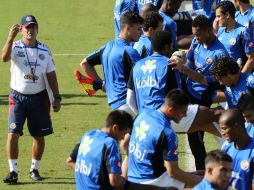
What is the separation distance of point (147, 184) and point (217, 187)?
165 centimetres

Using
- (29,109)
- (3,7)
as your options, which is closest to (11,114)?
(29,109)

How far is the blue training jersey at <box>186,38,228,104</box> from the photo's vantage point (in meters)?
14.1

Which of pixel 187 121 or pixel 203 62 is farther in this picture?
pixel 203 62

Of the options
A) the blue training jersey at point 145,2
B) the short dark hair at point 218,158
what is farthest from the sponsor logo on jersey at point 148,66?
the blue training jersey at point 145,2

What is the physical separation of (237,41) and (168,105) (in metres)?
4.23

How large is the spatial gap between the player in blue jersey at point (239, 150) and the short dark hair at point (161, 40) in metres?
2.48

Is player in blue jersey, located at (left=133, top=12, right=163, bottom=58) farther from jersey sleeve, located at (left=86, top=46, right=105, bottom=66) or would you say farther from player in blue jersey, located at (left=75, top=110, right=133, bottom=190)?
player in blue jersey, located at (left=75, top=110, right=133, bottom=190)

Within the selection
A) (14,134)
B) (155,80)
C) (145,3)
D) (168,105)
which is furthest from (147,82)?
(145,3)

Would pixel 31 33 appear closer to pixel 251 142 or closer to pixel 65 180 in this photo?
pixel 65 180

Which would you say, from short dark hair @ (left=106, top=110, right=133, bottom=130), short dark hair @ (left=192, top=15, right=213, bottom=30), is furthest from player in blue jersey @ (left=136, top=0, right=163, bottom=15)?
short dark hair @ (left=106, top=110, right=133, bottom=130)

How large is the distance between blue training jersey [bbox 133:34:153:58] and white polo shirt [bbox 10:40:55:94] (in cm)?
142

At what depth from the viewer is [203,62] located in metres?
14.2

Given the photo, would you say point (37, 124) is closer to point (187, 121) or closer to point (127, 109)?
point (127, 109)

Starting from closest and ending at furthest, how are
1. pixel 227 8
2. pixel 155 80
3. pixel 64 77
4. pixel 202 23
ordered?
pixel 155 80, pixel 202 23, pixel 227 8, pixel 64 77
